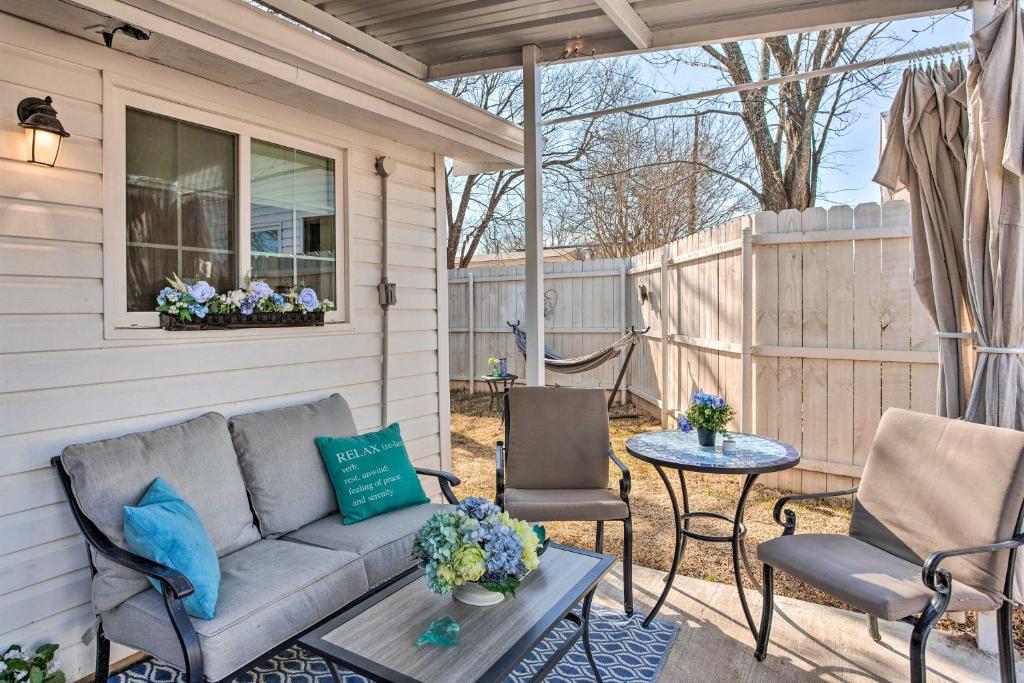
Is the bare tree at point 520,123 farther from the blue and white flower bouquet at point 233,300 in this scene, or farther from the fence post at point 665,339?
the blue and white flower bouquet at point 233,300

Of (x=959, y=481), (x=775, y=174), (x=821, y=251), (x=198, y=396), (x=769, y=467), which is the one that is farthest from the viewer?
(x=775, y=174)

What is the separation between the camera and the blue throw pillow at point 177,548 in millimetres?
1907

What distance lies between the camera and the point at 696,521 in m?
3.98

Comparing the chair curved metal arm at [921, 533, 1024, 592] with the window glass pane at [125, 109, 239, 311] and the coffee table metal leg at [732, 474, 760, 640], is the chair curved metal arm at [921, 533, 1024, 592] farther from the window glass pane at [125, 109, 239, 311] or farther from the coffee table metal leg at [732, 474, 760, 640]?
the window glass pane at [125, 109, 239, 311]

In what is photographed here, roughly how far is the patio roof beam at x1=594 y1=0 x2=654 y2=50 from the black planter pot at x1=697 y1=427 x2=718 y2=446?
190 centimetres

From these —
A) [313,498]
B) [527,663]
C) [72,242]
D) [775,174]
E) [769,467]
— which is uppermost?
[775,174]

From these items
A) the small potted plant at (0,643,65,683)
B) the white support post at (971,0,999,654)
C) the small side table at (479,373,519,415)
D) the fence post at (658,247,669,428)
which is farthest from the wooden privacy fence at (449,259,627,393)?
the small potted plant at (0,643,65,683)

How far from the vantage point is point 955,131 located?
101 inches

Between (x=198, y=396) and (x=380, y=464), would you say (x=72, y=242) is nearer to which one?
(x=198, y=396)

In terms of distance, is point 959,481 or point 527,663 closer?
point 959,481

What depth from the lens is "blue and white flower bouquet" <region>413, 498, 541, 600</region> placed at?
1809 millimetres

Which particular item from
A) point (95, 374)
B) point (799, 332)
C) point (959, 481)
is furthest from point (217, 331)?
point (799, 332)

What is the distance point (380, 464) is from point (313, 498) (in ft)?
1.04

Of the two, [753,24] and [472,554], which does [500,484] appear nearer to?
[472,554]
